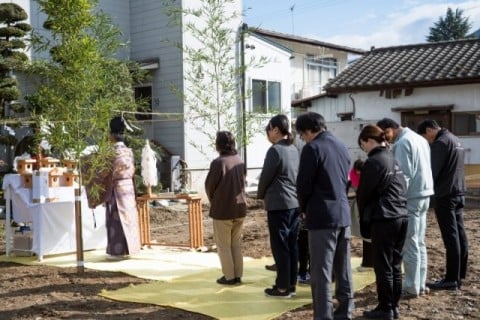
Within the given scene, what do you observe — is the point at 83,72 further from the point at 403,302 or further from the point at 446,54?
the point at 446,54

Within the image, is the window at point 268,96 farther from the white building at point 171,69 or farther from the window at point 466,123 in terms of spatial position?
the window at point 466,123

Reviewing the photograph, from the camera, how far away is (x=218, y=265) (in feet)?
22.9

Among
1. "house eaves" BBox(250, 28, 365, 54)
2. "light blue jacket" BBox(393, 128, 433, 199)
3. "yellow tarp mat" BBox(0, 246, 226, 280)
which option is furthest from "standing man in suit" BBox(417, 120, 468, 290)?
"house eaves" BBox(250, 28, 365, 54)

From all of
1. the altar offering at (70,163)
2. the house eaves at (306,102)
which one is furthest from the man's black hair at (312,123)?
the house eaves at (306,102)

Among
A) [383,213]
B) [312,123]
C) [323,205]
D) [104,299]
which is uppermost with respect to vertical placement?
[312,123]

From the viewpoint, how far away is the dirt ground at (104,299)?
5.00m

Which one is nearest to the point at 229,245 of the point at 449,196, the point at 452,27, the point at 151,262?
the point at 151,262

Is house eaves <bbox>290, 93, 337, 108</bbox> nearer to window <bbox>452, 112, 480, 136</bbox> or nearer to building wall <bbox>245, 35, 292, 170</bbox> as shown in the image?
building wall <bbox>245, 35, 292, 170</bbox>

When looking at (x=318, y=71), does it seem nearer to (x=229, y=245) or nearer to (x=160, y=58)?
(x=160, y=58)

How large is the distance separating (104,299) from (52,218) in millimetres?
2401

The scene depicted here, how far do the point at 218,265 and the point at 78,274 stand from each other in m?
1.65

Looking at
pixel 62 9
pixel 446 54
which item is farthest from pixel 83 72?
pixel 446 54

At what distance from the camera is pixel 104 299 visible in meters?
5.59

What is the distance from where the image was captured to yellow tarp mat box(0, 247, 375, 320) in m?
5.14
